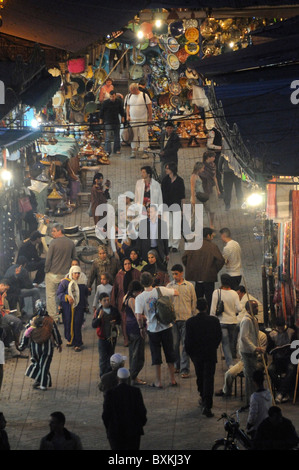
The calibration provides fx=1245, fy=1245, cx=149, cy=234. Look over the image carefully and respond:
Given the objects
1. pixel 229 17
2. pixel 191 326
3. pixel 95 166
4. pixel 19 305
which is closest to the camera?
pixel 191 326

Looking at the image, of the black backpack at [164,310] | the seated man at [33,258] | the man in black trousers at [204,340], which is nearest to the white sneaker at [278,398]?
the man in black trousers at [204,340]

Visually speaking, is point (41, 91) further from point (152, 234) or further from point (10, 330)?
point (10, 330)

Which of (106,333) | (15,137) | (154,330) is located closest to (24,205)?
(15,137)

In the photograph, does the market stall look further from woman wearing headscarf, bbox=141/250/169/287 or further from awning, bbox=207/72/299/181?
woman wearing headscarf, bbox=141/250/169/287

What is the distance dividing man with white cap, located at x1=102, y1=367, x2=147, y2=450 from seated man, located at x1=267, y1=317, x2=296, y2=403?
328cm

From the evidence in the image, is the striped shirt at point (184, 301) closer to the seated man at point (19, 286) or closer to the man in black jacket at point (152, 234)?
the man in black jacket at point (152, 234)

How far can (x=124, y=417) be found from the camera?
13734mm

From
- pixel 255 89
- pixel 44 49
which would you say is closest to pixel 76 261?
pixel 255 89

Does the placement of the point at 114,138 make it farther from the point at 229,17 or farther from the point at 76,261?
the point at 76,261

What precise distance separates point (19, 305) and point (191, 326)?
4.92m

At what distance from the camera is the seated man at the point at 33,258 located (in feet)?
71.3

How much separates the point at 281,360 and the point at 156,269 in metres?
3.69

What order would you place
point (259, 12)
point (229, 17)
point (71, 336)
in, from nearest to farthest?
point (71, 336)
point (259, 12)
point (229, 17)

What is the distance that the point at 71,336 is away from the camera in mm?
19156
